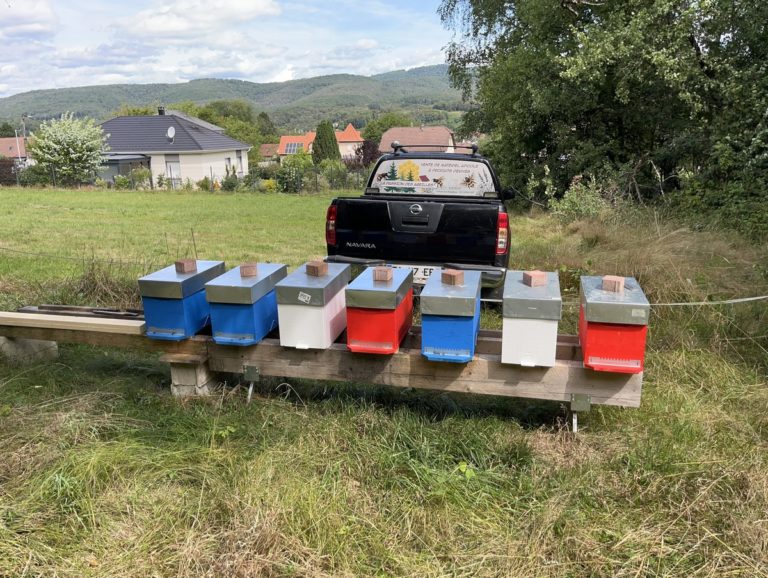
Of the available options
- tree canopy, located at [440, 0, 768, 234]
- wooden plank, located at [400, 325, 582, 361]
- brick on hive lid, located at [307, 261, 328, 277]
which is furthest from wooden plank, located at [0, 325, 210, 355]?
tree canopy, located at [440, 0, 768, 234]

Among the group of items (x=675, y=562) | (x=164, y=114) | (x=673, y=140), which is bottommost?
(x=675, y=562)

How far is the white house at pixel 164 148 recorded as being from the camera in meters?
45.9

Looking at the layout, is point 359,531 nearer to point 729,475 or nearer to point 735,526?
point 735,526

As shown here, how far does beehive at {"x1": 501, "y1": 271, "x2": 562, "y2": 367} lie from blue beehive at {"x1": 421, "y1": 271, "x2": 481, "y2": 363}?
0.18 m

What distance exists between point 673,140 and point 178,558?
45.8 ft

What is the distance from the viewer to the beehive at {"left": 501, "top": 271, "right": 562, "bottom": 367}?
3.10 meters

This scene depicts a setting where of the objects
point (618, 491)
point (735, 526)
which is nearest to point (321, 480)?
point (618, 491)

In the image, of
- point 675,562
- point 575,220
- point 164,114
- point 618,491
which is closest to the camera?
point 675,562

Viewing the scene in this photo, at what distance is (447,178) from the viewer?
7.01 meters

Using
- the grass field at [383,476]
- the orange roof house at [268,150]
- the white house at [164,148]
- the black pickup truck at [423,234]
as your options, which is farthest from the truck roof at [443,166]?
the orange roof house at [268,150]

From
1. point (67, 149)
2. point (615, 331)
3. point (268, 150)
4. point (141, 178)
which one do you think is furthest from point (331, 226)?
point (268, 150)

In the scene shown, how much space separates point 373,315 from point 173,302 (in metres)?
1.29

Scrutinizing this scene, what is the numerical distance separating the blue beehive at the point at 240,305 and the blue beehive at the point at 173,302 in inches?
7.7

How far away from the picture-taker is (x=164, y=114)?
50.8 m
